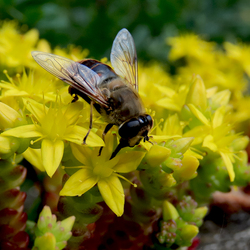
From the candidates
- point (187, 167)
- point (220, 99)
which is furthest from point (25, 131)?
point (220, 99)

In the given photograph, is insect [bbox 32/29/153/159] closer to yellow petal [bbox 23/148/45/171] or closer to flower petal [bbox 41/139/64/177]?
flower petal [bbox 41/139/64/177]

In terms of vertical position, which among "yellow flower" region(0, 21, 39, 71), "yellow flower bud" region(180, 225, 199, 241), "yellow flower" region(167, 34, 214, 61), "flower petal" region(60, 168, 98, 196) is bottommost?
"yellow flower bud" region(180, 225, 199, 241)

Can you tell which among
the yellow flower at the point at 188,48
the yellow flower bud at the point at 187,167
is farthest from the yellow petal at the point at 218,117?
the yellow flower at the point at 188,48

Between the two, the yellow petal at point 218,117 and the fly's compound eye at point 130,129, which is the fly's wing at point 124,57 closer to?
the yellow petal at point 218,117

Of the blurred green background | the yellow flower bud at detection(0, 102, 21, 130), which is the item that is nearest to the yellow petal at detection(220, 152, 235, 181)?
the yellow flower bud at detection(0, 102, 21, 130)

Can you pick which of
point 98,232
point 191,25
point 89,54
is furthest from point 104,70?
point 191,25

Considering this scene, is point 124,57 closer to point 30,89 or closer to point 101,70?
point 101,70
